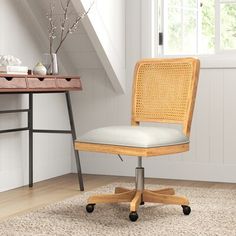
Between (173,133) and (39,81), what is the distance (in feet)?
3.27

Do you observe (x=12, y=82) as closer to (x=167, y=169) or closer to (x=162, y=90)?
(x=162, y=90)

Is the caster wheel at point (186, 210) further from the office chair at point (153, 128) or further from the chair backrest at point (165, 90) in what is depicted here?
the chair backrest at point (165, 90)

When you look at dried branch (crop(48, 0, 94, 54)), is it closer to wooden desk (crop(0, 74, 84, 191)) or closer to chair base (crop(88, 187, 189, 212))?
wooden desk (crop(0, 74, 84, 191))

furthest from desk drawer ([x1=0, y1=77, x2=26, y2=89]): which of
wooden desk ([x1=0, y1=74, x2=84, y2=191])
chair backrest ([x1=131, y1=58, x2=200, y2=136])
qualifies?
chair backrest ([x1=131, y1=58, x2=200, y2=136])

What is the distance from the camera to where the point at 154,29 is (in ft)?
15.1

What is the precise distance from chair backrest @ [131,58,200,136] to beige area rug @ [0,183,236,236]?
46 cm

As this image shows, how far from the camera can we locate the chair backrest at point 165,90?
331cm

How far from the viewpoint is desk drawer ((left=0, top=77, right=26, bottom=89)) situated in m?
3.38

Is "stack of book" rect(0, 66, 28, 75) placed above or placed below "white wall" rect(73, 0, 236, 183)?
above

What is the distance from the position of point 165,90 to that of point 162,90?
2 cm

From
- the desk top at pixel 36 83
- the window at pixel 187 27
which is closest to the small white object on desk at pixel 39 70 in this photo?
the desk top at pixel 36 83

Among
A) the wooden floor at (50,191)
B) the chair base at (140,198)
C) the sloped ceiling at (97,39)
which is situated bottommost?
the wooden floor at (50,191)

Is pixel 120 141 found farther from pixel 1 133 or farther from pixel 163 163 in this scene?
pixel 163 163

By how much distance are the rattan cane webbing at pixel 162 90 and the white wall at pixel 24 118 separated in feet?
3.28
